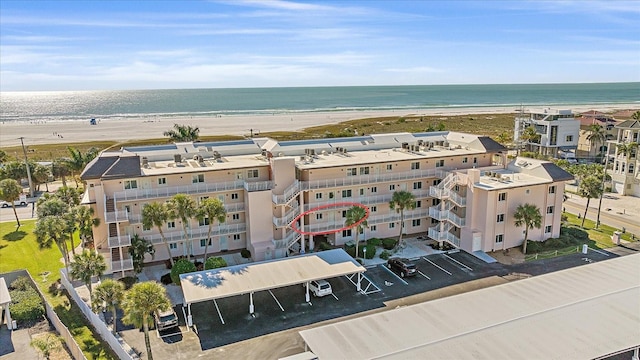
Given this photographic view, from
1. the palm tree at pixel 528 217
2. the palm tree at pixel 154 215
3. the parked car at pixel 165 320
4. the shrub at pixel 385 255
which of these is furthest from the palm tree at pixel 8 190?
the palm tree at pixel 528 217

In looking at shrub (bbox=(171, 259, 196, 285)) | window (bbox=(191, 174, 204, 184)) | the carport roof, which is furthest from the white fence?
window (bbox=(191, 174, 204, 184))

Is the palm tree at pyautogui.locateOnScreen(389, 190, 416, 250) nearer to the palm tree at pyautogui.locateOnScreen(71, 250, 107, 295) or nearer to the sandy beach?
the palm tree at pyautogui.locateOnScreen(71, 250, 107, 295)

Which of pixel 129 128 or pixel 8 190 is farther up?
pixel 8 190

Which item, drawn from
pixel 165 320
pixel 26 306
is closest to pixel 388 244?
pixel 165 320

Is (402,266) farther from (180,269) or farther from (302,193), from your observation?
(180,269)

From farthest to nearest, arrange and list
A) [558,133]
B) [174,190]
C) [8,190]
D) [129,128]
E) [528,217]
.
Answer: [129,128]
[558,133]
[8,190]
[528,217]
[174,190]

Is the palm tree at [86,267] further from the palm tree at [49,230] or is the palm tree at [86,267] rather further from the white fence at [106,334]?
the palm tree at [49,230]

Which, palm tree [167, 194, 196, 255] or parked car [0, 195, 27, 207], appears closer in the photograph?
palm tree [167, 194, 196, 255]
